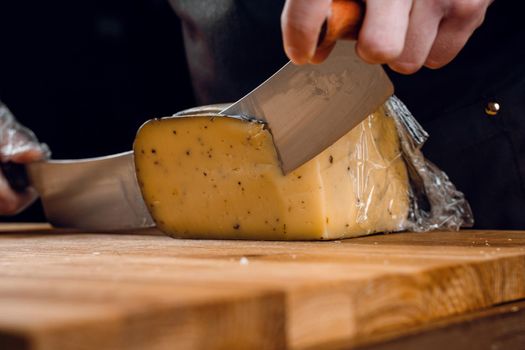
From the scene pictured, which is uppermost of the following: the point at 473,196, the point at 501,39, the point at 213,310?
the point at 501,39

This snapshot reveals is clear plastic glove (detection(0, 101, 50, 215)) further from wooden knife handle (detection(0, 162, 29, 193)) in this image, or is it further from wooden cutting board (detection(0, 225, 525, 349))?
wooden cutting board (detection(0, 225, 525, 349))

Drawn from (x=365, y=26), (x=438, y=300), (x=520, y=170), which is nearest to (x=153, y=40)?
(x=520, y=170)

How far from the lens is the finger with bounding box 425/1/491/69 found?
1146 mm

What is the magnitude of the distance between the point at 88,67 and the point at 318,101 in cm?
116

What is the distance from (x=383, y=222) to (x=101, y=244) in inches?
19.8

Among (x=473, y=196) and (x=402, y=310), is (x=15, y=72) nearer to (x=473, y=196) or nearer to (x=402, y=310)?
(x=473, y=196)

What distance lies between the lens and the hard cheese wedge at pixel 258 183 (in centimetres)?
132

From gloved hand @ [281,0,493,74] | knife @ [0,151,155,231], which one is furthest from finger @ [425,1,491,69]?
knife @ [0,151,155,231]

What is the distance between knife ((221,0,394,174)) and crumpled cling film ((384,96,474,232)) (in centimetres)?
25

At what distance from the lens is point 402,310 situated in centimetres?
81

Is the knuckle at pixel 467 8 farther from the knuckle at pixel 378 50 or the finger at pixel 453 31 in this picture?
the knuckle at pixel 378 50

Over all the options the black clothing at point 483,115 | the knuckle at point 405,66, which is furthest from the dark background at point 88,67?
the knuckle at point 405,66

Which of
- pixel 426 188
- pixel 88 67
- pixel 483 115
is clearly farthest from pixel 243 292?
pixel 88 67

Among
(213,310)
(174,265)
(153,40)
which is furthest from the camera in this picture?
(153,40)
